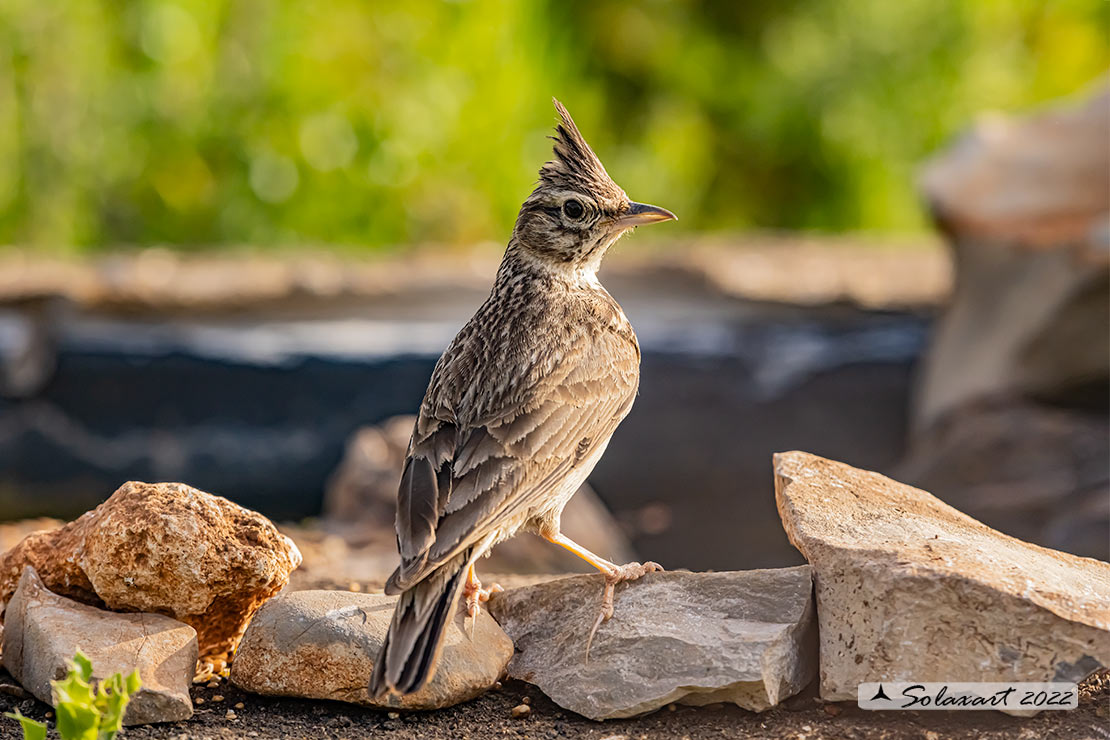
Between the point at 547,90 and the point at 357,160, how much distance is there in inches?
80.7

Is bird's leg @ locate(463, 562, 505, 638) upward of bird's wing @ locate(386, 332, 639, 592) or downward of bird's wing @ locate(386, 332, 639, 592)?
downward

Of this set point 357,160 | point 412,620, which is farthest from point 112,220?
point 412,620

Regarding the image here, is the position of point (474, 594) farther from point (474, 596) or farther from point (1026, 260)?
point (1026, 260)

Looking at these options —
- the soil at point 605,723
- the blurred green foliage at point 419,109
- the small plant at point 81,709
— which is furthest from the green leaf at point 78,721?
the blurred green foliage at point 419,109

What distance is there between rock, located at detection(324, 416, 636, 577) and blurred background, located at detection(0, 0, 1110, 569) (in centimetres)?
3

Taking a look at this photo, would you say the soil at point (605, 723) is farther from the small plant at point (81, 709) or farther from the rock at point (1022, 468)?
the rock at point (1022, 468)

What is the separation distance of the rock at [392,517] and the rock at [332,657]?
2176mm

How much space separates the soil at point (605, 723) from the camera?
3.24m

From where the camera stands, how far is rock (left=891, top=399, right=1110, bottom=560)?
6.21 m

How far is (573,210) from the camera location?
4043 millimetres

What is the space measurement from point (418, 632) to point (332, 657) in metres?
0.39

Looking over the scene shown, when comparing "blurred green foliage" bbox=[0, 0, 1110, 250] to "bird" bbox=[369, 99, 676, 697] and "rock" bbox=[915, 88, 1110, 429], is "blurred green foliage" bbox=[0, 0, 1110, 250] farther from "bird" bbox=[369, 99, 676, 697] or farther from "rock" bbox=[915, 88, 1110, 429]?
"bird" bbox=[369, 99, 676, 697]

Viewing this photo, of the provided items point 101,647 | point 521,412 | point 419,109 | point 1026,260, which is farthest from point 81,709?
point 419,109

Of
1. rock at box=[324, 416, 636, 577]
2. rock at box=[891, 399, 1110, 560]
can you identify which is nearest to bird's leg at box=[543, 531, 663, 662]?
rock at box=[324, 416, 636, 577]
